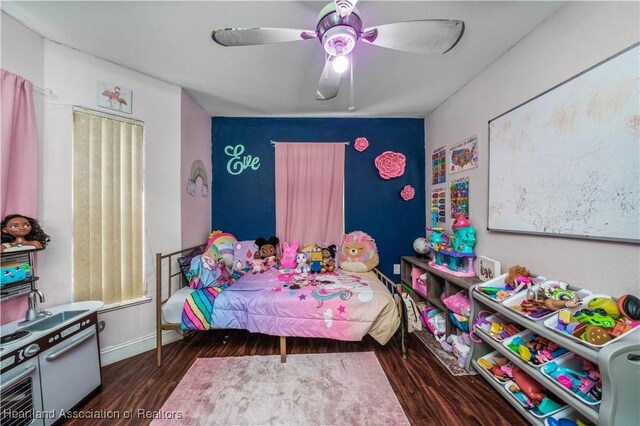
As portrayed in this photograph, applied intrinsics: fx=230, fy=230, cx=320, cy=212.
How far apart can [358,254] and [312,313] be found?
1.11 meters

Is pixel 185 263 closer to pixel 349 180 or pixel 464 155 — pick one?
pixel 349 180

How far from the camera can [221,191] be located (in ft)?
10.6

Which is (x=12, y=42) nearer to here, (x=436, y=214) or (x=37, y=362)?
(x=37, y=362)

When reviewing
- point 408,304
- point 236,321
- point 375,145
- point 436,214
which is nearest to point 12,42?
point 236,321

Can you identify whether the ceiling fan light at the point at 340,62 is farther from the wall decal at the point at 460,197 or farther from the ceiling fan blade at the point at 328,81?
the wall decal at the point at 460,197

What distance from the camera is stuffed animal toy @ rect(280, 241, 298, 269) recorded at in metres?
2.87

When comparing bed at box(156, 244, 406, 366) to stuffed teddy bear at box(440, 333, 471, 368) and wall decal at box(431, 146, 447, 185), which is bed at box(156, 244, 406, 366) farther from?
wall decal at box(431, 146, 447, 185)

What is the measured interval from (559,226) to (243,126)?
3.39 meters

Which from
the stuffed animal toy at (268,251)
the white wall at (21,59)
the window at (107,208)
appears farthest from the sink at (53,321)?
the stuffed animal toy at (268,251)

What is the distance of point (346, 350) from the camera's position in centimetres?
219

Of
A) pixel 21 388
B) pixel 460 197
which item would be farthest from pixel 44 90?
pixel 460 197

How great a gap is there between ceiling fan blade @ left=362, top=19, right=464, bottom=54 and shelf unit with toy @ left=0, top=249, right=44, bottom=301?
2.54m

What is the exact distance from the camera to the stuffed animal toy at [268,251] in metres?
2.92

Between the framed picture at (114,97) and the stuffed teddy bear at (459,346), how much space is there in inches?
142
